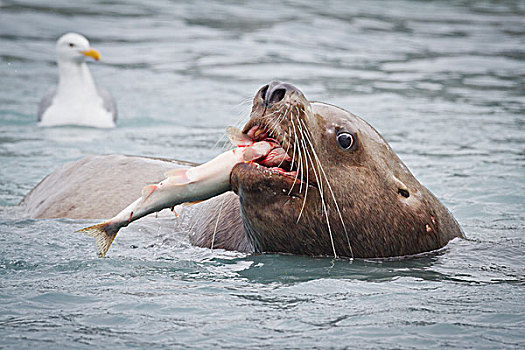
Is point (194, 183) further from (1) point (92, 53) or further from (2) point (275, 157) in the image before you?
(1) point (92, 53)

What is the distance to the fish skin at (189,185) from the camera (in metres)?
3.98

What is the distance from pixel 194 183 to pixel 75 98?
702cm

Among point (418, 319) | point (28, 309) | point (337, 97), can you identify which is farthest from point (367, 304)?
point (337, 97)

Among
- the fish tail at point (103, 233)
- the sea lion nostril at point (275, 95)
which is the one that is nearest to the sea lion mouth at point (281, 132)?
the sea lion nostril at point (275, 95)

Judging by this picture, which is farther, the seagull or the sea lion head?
the seagull

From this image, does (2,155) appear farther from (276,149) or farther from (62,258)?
(276,149)

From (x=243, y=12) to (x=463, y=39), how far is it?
471 cm

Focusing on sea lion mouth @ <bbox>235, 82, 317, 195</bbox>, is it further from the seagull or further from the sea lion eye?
the seagull

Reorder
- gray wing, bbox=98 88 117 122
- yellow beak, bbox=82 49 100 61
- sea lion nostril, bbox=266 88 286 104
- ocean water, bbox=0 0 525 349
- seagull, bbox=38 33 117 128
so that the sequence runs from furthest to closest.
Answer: yellow beak, bbox=82 49 100 61
gray wing, bbox=98 88 117 122
seagull, bbox=38 33 117 128
sea lion nostril, bbox=266 88 286 104
ocean water, bbox=0 0 525 349

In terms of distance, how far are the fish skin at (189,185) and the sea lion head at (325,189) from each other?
5cm

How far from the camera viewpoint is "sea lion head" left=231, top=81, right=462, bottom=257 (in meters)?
3.96

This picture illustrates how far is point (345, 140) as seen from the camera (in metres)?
4.20

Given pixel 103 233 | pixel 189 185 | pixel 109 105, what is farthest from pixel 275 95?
pixel 109 105

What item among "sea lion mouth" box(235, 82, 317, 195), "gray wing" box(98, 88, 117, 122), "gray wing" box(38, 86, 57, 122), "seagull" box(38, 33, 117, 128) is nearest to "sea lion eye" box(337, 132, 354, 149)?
"sea lion mouth" box(235, 82, 317, 195)
